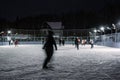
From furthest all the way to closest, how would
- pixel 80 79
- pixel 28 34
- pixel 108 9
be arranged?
pixel 108 9, pixel 28 34, pixel 80 79

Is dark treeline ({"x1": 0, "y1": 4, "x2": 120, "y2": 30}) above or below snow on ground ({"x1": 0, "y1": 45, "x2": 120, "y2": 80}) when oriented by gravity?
above

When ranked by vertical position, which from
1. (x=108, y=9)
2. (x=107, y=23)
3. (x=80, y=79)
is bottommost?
(x=80, y=79)

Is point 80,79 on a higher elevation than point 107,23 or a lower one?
lower

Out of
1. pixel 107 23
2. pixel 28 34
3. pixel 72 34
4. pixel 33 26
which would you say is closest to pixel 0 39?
pixel 28 34

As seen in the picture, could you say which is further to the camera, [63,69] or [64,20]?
[64,20]

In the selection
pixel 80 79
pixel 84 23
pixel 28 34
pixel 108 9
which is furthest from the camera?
pixel 84 23

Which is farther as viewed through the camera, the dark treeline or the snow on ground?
the dark treeline

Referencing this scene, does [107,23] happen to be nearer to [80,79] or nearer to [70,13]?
[70,13]

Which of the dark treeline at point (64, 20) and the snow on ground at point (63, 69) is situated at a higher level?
the dark treeline at point (64, 20)

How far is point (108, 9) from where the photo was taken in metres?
83.8

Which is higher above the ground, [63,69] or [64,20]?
[64,20]

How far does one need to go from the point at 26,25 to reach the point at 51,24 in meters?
25.3

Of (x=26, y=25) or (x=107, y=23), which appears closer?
(x=107, y=23)

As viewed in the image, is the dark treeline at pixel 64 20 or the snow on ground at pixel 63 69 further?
the dark treeline at pixel 64 20
